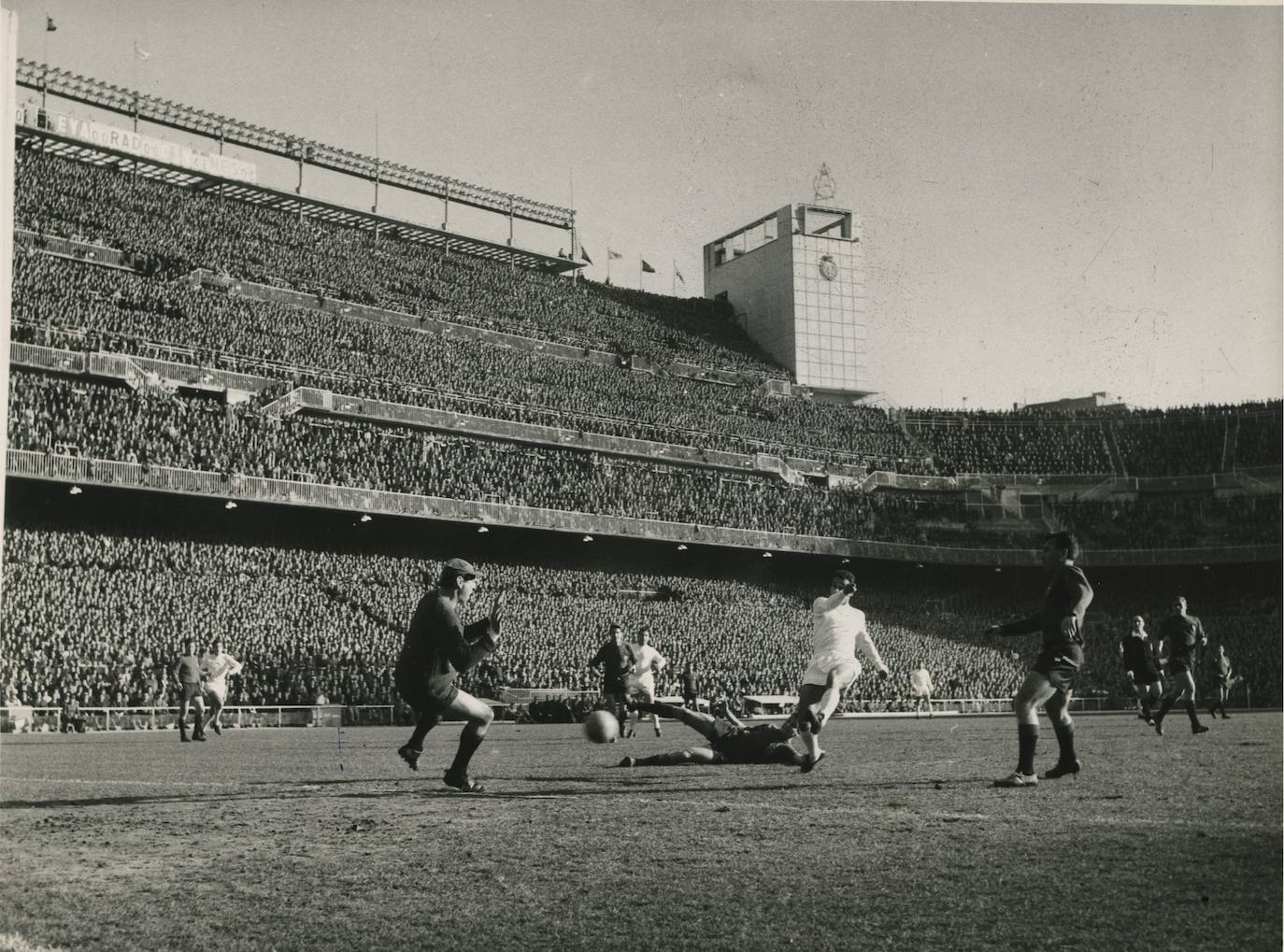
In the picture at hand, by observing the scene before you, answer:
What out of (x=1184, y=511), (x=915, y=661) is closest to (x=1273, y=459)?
(x=1184, y=511)

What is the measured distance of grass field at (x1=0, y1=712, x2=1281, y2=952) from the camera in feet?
17.0

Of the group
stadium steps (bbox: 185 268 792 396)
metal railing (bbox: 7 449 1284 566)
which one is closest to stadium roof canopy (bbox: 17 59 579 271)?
stadium steps (bbox: 185 268 792 396)

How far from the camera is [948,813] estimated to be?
325 inches

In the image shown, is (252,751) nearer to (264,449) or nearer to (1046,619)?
(1046,619)

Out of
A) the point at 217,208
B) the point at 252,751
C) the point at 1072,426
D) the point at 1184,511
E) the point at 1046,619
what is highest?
the point at 217,208

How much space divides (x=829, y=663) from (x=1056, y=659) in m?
2.43

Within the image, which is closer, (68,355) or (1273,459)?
(68,355)

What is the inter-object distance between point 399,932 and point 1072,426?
5590 cm

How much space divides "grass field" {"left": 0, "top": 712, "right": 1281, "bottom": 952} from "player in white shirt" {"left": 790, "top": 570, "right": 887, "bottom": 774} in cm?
44

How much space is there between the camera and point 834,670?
11867 mm

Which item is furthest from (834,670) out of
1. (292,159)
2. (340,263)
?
(292,159)

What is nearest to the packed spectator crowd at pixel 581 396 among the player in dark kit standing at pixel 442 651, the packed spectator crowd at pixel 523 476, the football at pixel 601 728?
the packed spectator crowd at pixel 523 476

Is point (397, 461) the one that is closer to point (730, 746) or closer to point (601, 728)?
point (601, 728)

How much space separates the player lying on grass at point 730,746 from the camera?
11.9 meters
